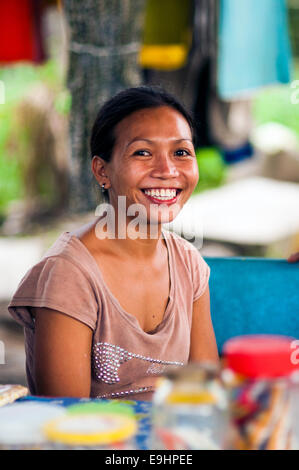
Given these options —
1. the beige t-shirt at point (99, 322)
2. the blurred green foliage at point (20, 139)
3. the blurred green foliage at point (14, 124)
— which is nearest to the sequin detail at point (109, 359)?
the beige t-shirt at point (99, 322)

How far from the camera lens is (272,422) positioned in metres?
0.99

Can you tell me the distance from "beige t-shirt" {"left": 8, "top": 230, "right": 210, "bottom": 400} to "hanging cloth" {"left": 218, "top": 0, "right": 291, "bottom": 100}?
2629mm

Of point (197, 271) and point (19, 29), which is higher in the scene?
point (19, 29)

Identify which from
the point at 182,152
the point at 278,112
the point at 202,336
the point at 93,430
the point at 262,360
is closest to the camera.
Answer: the point at 262,360

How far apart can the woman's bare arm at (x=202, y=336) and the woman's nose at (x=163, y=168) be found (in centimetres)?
43

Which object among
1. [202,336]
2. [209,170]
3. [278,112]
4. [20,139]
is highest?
[202,336]

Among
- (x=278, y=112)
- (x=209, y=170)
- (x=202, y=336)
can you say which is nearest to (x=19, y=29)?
(x=209, y=170)

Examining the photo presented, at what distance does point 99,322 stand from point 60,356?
0.16m

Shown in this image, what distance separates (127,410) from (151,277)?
0.70 m

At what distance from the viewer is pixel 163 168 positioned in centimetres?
174

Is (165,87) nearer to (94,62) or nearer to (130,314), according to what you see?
(130,314)

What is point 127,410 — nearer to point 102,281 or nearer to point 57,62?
point 102,281

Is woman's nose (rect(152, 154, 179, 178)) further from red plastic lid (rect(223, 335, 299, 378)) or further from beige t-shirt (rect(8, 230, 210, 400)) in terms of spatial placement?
red plastic lid (rect(223, 335, 299, 378))

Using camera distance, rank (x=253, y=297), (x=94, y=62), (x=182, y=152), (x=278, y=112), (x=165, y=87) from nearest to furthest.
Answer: (x=182, y=152)
(x=253, y=297)
(x=165, y=87)
(x=94, y=62)
(x=278, y=112)
